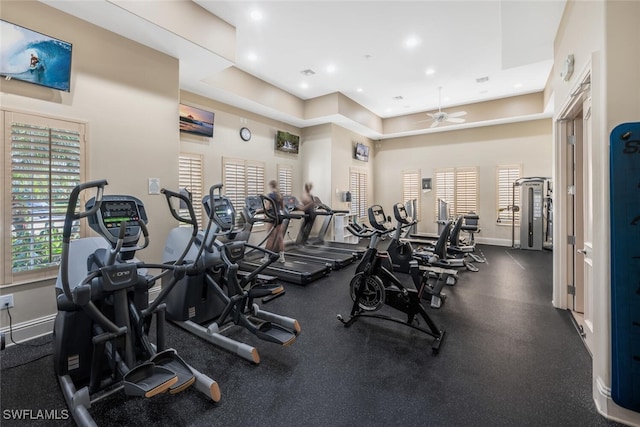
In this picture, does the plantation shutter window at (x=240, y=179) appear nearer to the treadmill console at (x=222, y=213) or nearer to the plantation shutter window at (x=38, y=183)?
the treadmill console at (x=222, y=213)

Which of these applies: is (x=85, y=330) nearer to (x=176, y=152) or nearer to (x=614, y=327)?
(x=176, y=152)

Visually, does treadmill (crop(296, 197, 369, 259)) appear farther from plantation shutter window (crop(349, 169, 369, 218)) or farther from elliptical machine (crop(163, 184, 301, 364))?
elliptical machine (crop(163, 184, 301, 364))

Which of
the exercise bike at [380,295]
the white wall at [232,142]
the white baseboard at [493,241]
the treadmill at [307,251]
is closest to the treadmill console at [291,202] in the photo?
the treadmill at [307,251]

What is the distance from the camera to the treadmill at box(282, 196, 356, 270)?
5680 mm

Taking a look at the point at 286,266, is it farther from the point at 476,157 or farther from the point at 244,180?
the point at 476,157

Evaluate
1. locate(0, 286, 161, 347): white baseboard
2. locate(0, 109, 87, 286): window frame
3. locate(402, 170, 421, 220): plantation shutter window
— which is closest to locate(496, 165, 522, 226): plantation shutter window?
locate(402, 170, 421, 220): plantation shutter window

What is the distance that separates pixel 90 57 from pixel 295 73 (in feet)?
11.7

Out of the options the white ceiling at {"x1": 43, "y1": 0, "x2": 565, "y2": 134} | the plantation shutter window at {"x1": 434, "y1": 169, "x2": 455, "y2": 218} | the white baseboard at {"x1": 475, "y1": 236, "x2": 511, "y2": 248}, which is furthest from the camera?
the plantation shutter window at {"x1": 434, "y1": 169, "x2": 455, "y2": 218}

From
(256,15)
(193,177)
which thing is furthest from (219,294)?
(256,15)

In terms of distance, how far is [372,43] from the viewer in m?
4.76

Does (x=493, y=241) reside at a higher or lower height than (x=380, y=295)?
higher

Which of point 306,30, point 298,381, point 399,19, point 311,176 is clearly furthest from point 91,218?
point 311,176

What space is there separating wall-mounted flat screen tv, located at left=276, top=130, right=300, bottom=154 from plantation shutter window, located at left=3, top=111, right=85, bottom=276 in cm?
456

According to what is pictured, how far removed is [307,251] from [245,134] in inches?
121
